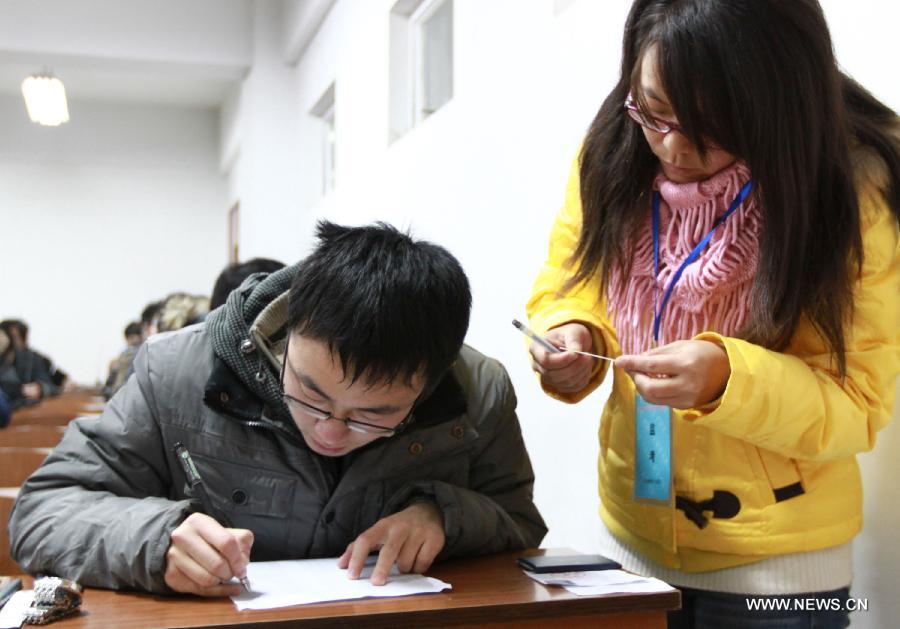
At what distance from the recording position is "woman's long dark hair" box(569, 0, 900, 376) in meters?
1.19

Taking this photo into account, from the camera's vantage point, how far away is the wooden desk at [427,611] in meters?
1.04

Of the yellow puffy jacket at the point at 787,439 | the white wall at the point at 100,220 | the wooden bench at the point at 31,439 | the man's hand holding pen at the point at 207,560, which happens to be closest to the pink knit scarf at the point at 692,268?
the yellow puffy jacket at the point at 787,439

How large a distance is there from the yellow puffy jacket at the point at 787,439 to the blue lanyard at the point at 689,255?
137 millimetres

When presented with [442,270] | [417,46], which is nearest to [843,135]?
[442,270]

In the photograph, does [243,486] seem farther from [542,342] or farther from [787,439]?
[787,439]

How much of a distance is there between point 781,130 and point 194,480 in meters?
0.90

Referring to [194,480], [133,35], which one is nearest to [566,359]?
[194,480]

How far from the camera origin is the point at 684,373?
1.18 meters

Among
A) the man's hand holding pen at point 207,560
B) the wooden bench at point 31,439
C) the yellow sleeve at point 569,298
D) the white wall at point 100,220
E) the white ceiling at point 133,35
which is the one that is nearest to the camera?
the man's hand holding pen at point 207,560

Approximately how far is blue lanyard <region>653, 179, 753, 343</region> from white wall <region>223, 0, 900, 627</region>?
0.45 meters

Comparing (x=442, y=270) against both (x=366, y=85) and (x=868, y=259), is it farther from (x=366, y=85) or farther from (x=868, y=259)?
(x=366, y=85)

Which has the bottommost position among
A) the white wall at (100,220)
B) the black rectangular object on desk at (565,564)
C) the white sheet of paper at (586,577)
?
the white sheet of paper at (586,577)

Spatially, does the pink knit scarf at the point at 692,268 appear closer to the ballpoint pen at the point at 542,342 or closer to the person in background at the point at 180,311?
the ballpoint pen at the point at 542,342

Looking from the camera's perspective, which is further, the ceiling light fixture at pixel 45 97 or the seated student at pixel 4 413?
the ceiling light fixture at pixel 45 97
